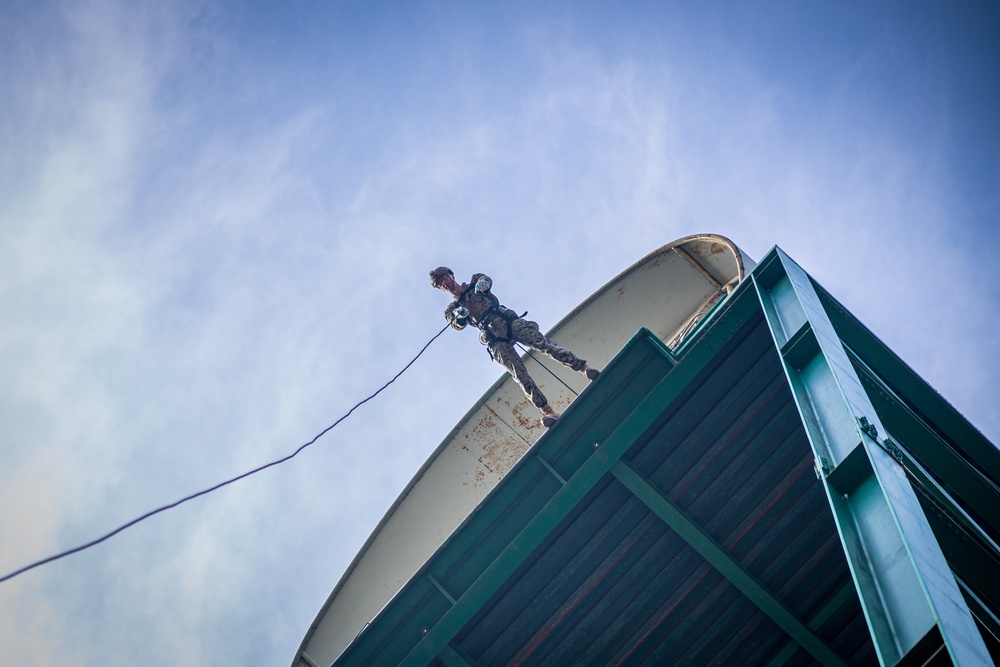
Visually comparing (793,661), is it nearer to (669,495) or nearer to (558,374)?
(669,495)

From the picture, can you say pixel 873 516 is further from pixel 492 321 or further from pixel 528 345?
pixel 492 321

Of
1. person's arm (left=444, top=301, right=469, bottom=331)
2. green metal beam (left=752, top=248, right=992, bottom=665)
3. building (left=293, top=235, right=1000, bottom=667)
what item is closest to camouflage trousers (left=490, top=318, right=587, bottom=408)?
person's arm (left=444, top=301, right=469, bottom=331)

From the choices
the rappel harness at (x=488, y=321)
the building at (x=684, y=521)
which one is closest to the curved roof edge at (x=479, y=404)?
the rappel harness at (x=488, y=321)

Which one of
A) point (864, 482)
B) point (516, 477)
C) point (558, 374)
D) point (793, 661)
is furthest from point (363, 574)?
point (864, 482)

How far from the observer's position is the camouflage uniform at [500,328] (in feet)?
31.0

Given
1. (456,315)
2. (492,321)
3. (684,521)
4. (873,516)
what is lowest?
(873,516)

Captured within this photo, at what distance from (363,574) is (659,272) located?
19.2 ft

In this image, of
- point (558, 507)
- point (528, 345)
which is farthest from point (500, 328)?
point (558, 507)

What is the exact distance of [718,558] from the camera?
6.23 metres

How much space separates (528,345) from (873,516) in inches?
234

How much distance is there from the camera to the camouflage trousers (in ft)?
30.0

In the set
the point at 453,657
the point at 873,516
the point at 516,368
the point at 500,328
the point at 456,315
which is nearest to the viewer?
the point at 873,516

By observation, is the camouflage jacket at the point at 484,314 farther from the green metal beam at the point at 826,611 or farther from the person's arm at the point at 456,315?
the green metal beam at the point at 826,611

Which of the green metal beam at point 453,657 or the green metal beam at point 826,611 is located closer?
the green metal beam at point 826,611
